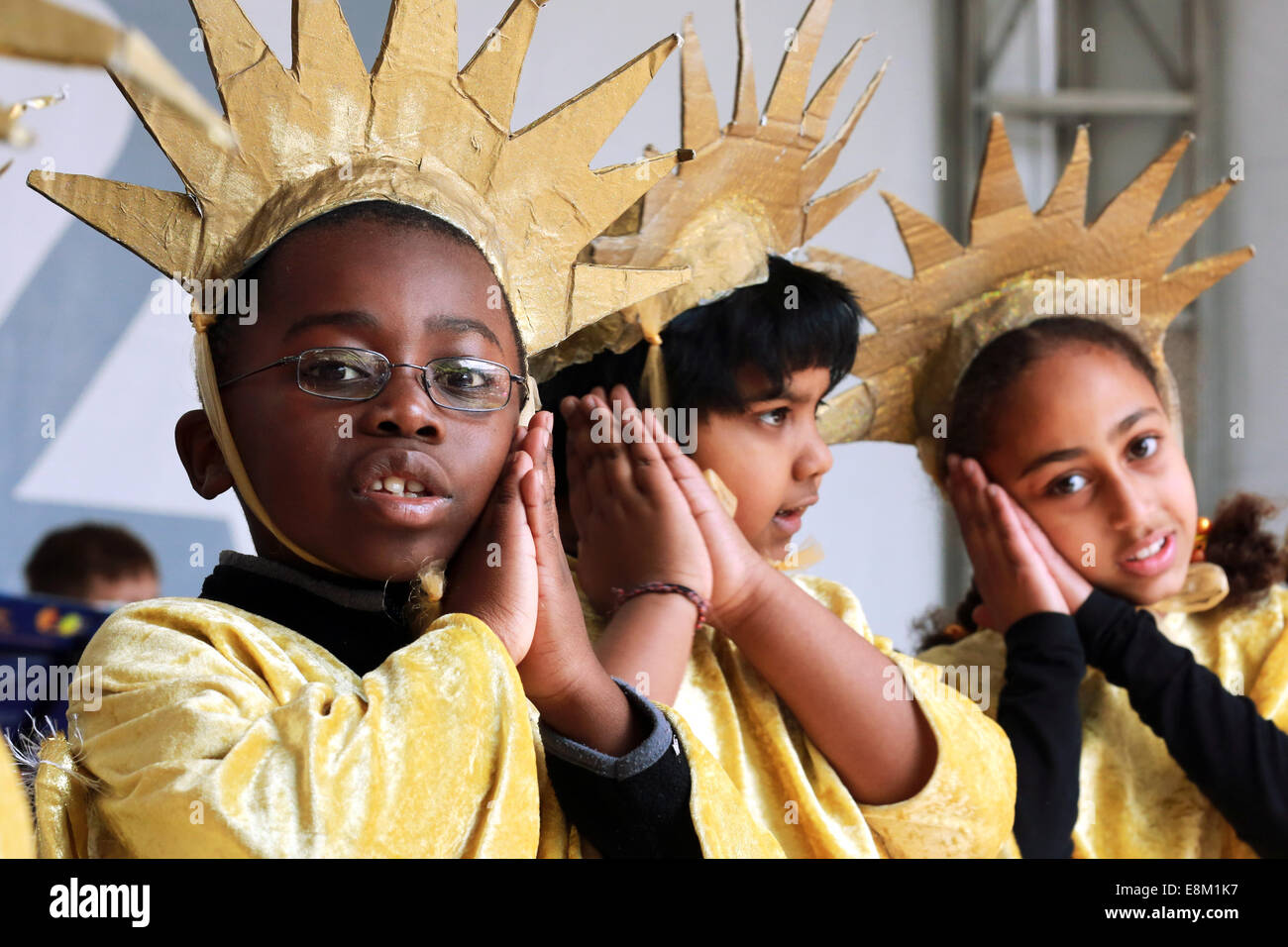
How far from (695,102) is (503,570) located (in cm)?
84

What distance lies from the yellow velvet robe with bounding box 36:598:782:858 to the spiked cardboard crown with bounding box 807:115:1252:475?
3.74 ft

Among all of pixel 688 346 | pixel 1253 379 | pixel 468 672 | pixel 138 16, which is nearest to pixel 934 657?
pixel 688 346

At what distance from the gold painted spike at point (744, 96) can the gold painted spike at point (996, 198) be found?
518 millimetres

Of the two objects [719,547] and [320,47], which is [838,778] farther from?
[320,47]

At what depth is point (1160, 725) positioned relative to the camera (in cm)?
198

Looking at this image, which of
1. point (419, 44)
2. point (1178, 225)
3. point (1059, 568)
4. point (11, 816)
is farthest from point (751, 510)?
point (11, 816)

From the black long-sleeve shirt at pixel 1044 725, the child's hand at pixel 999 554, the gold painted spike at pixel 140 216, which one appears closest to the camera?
the gold painted spike at pixel 140 216

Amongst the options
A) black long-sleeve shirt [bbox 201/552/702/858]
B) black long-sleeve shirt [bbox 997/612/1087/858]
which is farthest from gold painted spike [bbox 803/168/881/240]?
black long-sleeve shirt [bbox 201/552/702/858]

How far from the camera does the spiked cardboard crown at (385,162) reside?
1.40 metres

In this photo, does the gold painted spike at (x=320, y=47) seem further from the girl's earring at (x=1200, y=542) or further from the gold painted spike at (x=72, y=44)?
the girl's earring at (x=1200, y=542)

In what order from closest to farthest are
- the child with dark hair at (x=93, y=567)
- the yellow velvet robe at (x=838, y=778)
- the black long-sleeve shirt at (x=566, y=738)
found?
the black long-sleeve shirt at (x=566, y=738) < the yellow velvet robe at (x=838, y=778) < the child with dark hair at (x=93, y=567)

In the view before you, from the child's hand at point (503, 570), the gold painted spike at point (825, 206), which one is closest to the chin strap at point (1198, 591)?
the gold painted spike at point (825, 206)

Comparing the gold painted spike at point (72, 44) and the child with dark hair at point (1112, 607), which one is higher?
the gold painted spike at point (72, 44)
